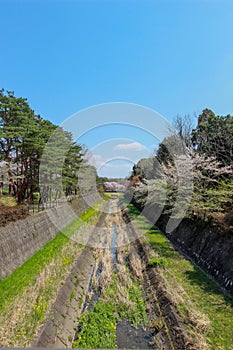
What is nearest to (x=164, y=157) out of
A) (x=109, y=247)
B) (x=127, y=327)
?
(x=109, y=247)

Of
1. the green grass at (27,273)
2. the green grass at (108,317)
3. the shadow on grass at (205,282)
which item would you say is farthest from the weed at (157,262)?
the green grass at (27,273)

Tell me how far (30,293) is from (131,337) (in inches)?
108

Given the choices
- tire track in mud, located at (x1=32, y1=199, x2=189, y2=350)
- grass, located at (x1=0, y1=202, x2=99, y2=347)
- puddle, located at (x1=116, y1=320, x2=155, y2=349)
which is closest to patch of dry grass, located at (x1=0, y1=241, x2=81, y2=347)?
grass, located at (x1=0, y1=202, x2=99, y2=347)

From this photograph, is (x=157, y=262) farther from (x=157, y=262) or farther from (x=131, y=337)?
(x=131, y=337)

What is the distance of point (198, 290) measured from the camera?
716 cm

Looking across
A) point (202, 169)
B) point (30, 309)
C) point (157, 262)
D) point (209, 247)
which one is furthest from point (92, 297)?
point (202, 169)

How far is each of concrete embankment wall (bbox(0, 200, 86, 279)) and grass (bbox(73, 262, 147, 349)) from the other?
3.14 meters

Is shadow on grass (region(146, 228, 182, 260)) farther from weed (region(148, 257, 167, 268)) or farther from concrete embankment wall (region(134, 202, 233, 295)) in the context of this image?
weed (region(148, 257, 167, 268))

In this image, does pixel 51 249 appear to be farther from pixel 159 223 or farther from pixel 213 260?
pixel 159 223

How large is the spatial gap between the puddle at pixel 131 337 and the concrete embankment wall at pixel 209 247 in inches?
108

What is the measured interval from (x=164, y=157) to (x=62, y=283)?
19892 millimetres

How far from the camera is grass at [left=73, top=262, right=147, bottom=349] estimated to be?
18.0 ft

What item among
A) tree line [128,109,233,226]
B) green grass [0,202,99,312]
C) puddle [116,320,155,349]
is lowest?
puddle [116,320,155,349]

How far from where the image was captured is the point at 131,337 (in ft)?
18.7
